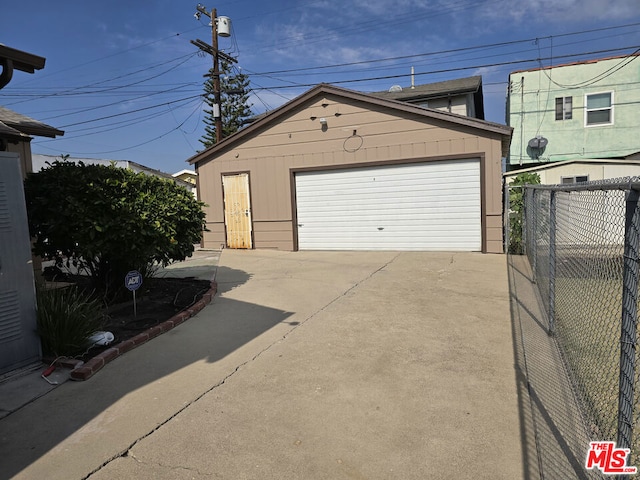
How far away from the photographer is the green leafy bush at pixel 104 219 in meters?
4.91

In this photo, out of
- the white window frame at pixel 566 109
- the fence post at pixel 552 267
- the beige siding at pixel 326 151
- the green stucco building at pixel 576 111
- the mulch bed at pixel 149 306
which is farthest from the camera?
the white window frame at pixel 566 109

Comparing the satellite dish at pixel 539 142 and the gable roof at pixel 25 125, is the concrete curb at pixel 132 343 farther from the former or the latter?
the satellite dish at pixel 539 142

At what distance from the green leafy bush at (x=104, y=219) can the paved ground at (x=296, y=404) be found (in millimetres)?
1273

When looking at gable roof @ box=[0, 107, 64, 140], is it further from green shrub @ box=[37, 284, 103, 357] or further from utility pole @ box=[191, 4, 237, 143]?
utility pole @ box=[191, 4, 237, 143]

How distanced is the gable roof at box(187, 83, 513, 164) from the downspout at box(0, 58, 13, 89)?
26.5 ft

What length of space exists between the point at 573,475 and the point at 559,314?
2.86m

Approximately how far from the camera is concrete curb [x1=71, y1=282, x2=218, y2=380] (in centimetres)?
373

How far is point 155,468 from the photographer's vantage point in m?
2.44

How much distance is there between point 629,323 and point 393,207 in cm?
906

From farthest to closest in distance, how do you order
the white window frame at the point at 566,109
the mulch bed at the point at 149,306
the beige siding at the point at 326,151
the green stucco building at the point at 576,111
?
the white window frame at the point at 566,109 → the green stucco building at the point at 576,111 → the beige siding at the point at 326,151 → the mulch bed at the point at 149,306

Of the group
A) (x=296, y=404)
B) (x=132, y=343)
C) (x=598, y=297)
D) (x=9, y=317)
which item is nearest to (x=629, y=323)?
(x=598, y=297)

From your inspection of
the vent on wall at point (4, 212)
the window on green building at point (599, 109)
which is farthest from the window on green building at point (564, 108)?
the vent on wall at point (4, 212)

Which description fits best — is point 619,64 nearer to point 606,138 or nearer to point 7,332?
point 606,138

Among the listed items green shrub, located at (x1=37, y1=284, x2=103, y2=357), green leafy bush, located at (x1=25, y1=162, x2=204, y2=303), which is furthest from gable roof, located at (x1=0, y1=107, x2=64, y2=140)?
green shrub, located at (x1=37, y1=284, x2=103, y2=357)
